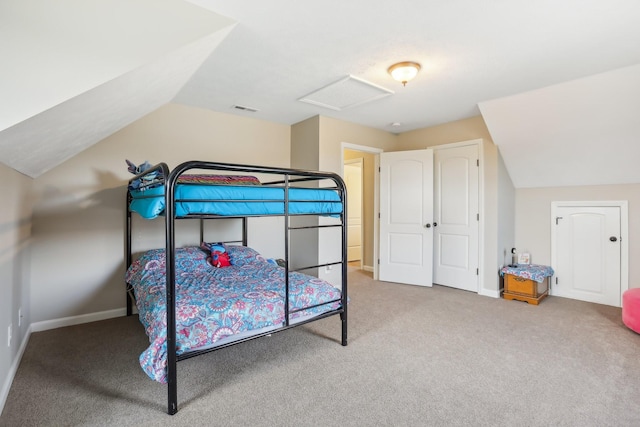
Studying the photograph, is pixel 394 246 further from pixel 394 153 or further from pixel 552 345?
pixel 552 345

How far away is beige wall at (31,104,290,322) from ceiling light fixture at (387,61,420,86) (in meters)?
2.35

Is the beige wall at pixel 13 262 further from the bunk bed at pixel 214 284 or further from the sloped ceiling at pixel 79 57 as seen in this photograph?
the bunk bed at pixel 214 284

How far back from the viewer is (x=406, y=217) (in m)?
4.58

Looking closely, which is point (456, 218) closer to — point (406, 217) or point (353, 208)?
point (406, 217)

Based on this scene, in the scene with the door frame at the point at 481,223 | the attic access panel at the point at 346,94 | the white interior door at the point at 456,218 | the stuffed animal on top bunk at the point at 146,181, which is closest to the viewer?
the stuffed animal on top bunk at the point at 146,181

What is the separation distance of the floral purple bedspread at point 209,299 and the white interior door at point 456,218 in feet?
8.19

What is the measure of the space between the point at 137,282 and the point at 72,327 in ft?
3.38

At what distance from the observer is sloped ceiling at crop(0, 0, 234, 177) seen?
1344 millimetres

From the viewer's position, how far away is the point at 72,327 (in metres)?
2.97

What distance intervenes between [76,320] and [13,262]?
1181 millimetres

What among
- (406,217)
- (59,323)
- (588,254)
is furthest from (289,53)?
(588,254)

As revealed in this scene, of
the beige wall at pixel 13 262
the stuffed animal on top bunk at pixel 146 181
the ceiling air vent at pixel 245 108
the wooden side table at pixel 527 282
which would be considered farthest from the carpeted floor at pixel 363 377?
the ceiling air vent at pixel 245 108

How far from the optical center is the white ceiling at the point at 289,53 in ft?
4.72

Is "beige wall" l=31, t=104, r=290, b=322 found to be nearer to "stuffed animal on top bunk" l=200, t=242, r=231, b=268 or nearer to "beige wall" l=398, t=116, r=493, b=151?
"stuffed animal on top bunk" l=200, t=242, r=231, b=268
